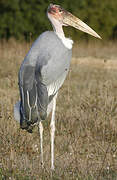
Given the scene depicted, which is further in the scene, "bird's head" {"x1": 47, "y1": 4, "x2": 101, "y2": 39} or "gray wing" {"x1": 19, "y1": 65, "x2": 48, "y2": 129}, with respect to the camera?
"bird's head" {"x1": 47, "y1": 4, "x2": 101, "y2": 39}

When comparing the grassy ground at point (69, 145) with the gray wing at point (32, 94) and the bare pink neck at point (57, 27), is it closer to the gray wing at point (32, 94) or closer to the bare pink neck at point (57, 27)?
the gray wing at point (32, 94)

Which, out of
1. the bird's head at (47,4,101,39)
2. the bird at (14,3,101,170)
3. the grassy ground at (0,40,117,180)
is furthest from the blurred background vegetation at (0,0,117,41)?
the bird at (14,3,101,170)

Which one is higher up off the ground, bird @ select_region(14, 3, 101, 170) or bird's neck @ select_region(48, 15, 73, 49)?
bird's neck @ select_region(48, 15, 73, 49)

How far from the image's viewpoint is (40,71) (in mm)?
3516

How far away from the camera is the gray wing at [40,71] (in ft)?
11.6

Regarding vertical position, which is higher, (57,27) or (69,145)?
(57,27)

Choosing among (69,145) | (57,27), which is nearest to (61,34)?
(57,27)

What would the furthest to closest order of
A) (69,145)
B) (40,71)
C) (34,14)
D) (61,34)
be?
(34,14), (69,145), (61,34), (40,71)

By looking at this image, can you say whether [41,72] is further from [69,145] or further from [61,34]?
[69,145]

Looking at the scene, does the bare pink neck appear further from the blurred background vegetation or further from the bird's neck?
the blurred background vegetation

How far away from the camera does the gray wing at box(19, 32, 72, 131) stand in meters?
3.53

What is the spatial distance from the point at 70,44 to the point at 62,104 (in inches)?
109

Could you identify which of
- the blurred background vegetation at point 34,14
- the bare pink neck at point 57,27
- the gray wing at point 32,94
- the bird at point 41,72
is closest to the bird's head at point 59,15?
the bare pink neck at point 57,27

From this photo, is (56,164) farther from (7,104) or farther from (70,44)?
(7,104)
